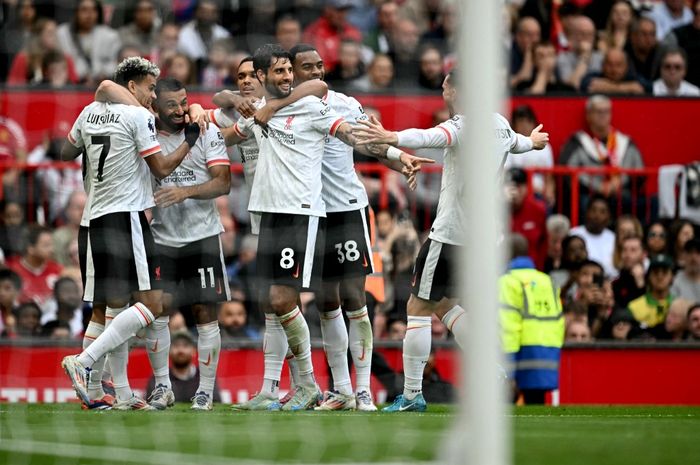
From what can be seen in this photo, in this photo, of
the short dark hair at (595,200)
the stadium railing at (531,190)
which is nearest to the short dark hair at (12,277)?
the stadium railing at (531,190)

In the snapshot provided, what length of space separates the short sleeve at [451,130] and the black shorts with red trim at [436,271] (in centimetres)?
70

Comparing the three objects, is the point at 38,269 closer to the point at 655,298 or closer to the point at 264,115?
Result: the point at 264,115

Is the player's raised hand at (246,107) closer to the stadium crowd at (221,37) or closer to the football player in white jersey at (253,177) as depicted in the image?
the football player in white jersey at (253,177)

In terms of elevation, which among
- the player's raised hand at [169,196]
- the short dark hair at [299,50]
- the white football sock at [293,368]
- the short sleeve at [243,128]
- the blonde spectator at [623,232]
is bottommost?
the white football sock at [293,368]

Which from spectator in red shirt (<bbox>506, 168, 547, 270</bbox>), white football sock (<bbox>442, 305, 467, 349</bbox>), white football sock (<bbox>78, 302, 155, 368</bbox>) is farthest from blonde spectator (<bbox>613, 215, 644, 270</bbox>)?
white football sock (<bbox>78, 302, 155, 368</bbox>)

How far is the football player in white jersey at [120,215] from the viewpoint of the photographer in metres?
8.87

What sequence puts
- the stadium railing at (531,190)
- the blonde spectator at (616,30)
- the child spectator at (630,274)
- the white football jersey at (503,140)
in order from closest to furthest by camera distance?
1. the white football jersey at (503,140)
2. the stadium railing at (531,190)
3. the child spectator at (630,274)
4. the blonde spectator at (616,30)

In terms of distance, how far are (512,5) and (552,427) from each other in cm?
636

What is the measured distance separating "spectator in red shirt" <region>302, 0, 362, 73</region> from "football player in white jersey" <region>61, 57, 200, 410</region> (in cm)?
262

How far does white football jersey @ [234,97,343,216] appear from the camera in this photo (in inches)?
346

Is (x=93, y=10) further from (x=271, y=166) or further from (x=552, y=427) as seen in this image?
(x=552, y=427)

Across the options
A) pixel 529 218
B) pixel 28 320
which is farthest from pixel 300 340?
pixel 529 218

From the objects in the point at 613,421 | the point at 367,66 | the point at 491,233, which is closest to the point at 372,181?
the point at 367,66

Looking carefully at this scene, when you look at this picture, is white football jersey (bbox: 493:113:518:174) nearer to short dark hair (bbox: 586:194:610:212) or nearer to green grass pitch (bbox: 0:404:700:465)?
green grass pitch (bbox: 0:404:700:465)
